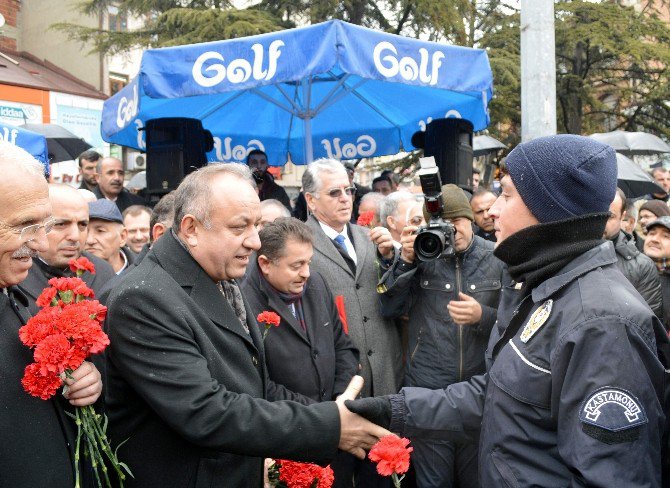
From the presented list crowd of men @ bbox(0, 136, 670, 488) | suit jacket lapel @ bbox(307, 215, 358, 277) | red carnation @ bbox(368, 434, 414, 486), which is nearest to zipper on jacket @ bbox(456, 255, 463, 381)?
suit jacket lapel @ bbox(307, 215, 358, 277)

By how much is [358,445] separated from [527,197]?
1.11 m

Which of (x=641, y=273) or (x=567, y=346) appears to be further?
(x=641, y=273)

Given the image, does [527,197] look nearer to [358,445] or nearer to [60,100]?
[358,445]

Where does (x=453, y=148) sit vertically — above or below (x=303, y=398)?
above

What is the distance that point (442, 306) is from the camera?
164 inches

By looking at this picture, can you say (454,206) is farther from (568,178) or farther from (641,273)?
(568,178)

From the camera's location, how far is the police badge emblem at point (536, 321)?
2066mm

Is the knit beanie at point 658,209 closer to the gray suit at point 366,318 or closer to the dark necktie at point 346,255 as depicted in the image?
the gray suit at point 366,318

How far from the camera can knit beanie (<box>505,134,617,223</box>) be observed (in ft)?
6.90

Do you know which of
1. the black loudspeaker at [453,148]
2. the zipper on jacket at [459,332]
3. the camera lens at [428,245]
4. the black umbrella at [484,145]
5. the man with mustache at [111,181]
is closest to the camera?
the camera lens at [428,245]

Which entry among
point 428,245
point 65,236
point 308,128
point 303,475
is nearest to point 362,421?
point 303,475

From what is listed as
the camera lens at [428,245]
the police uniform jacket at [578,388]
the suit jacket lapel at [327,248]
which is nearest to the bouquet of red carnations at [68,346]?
the police uniform jacket at [578,388]

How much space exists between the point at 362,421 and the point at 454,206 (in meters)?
2.00

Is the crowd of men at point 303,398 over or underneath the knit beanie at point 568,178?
underneath
